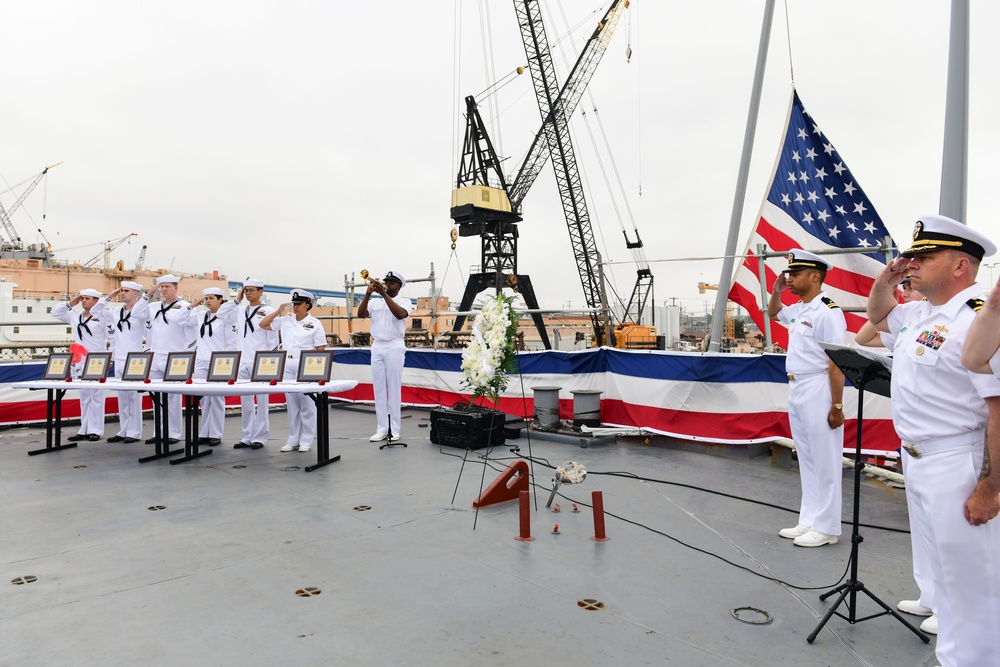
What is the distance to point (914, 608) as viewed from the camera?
298cm

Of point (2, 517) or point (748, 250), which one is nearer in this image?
point (2, 517)

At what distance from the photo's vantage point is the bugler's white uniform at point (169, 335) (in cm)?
789

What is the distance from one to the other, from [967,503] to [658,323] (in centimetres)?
3146

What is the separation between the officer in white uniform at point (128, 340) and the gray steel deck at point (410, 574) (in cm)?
201

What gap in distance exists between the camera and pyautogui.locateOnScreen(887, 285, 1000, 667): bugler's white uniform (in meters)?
2.08

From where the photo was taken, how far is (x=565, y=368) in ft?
28.5

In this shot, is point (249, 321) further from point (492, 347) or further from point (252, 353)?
point (492, 347)

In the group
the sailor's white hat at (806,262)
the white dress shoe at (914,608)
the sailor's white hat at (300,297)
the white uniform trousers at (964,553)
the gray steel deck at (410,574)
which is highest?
the sailor's white hat at (806,262)

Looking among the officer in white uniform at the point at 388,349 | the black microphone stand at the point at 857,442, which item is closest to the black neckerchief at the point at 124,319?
the officer in white uniform at the point at 388,349

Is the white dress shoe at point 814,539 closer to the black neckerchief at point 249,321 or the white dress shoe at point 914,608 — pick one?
the white dress shoe at point 914,608

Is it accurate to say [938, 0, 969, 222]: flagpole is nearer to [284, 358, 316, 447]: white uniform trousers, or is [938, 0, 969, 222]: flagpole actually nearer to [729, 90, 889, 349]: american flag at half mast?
[729, 90, 889, 349]: american flag at half mast

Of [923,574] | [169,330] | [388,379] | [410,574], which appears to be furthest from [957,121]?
[169,330]

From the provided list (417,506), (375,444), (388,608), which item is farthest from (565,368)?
(388,608)

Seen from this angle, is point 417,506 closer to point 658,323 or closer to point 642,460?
point 642,460
